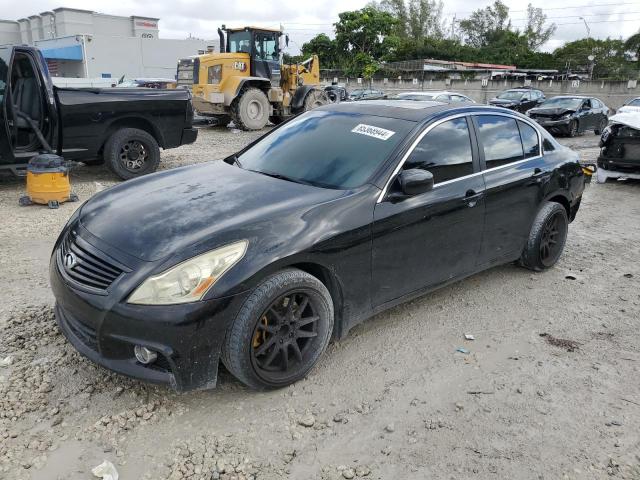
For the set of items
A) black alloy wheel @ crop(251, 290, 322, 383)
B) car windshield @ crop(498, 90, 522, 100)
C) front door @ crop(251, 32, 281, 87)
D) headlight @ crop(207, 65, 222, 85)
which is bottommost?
black alloy wheel @ crop(251, 290, 322, 383)

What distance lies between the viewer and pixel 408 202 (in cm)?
355

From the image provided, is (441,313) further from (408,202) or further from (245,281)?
(245,281)

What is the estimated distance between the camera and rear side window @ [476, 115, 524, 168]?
427 centimetres

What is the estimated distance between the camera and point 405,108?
409cm

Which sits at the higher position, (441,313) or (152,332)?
(152,332)

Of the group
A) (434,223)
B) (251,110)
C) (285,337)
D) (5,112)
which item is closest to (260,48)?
(251,110)

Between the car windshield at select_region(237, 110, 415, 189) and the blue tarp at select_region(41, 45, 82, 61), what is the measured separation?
4463cm

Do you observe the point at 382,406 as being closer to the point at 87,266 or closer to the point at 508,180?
the point at 87,266

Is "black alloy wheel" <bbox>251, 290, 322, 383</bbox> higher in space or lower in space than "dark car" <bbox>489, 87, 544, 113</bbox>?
lower

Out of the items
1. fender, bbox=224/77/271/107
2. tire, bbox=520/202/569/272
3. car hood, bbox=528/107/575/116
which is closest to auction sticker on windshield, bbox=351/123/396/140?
tire, bbox=520/202/569/272

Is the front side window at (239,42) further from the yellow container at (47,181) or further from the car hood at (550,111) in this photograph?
the yellow container at (47,181)

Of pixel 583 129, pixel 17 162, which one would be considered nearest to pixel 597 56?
pixel 583 129

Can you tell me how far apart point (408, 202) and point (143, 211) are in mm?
1704

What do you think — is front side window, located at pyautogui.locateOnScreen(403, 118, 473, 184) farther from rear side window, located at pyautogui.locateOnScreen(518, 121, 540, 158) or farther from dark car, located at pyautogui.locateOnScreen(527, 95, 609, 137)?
dark car, located at pyautogui.locateOnScreen(527, 95, 609, 137)
